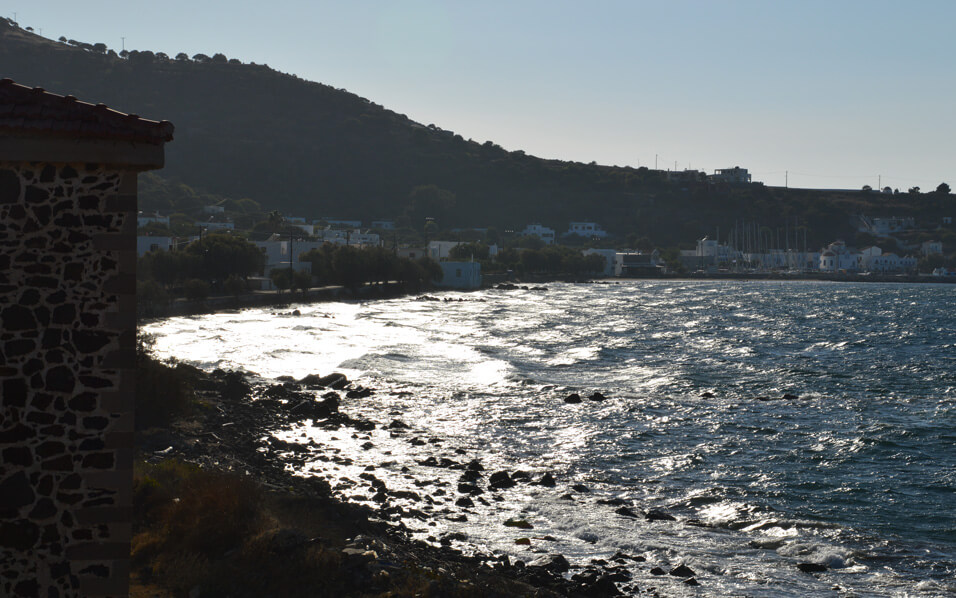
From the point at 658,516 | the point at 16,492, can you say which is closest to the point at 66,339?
the point at 16,492

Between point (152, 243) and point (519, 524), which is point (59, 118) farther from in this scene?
point (152, 243)

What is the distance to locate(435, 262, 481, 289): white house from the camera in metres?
129

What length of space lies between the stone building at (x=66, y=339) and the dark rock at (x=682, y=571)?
11.4 m

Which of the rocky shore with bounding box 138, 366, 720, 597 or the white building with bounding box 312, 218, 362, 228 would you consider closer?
the rocky shore with bounding box 138, 366, 720, 597

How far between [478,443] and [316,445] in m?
5.34

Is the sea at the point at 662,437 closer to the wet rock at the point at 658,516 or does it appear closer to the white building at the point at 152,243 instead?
the wet rock at the point at 658,516

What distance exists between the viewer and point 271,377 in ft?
133

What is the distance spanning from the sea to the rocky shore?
0.29 m

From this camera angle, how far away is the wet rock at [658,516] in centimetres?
2083

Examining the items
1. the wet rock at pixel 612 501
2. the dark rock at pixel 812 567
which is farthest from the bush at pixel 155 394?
the dark rock at pixel 812 567

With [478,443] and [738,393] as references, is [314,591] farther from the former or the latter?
[738,393]

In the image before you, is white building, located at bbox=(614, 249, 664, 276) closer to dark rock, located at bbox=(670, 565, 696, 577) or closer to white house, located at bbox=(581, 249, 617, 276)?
white house, located at bbox=(581, 249, 617, 276)

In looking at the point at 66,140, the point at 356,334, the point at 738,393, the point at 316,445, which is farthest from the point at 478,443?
the point at 356,334

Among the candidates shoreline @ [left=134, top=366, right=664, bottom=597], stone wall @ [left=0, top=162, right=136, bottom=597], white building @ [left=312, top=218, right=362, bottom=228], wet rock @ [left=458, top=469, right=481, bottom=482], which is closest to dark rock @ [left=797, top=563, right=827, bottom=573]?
shoreline @ [left=134, top=366, right=664, bottom=597]
